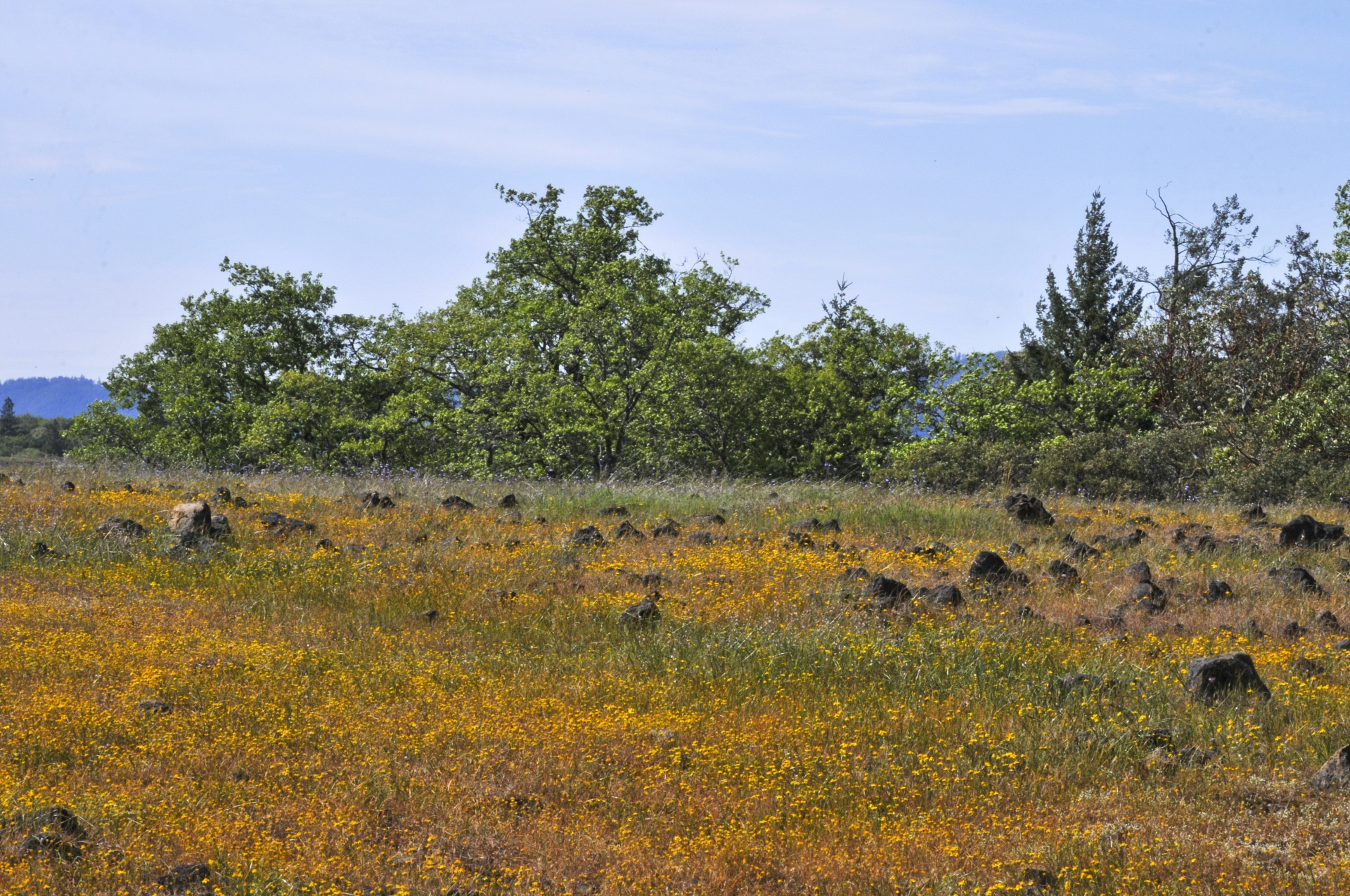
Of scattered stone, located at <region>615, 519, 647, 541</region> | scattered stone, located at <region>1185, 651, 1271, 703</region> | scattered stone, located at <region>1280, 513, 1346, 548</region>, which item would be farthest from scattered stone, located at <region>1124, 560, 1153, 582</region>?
scattered stone, located at <region>615, 519, 647, 541</region>

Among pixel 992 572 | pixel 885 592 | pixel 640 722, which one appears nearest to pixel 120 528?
pixel 640 722

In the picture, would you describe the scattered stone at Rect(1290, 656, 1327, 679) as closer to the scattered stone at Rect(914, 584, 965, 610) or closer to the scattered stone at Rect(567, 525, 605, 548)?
the scattered stone at Rect(914, 584, 965, 610)

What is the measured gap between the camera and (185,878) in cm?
523

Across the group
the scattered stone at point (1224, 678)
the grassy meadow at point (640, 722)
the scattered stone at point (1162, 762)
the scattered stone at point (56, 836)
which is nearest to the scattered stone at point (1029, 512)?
the grassy meadow at point (640, 722)

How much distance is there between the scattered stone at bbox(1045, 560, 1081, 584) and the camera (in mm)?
12383

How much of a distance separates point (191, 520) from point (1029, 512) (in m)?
12.1

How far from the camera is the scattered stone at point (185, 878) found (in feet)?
17.1

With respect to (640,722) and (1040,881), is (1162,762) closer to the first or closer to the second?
(1040,881)

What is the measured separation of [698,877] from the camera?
5578mm

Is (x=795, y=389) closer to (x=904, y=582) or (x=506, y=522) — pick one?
(x=506, y=522)

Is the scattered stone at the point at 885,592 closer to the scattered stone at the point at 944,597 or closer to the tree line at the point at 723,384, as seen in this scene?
the scattered stone at the point at 944,597

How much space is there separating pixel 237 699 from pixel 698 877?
420cm

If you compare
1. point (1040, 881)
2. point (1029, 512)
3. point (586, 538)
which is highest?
point (1029, 512)

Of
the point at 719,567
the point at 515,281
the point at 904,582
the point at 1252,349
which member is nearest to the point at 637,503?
the point at 719,567
